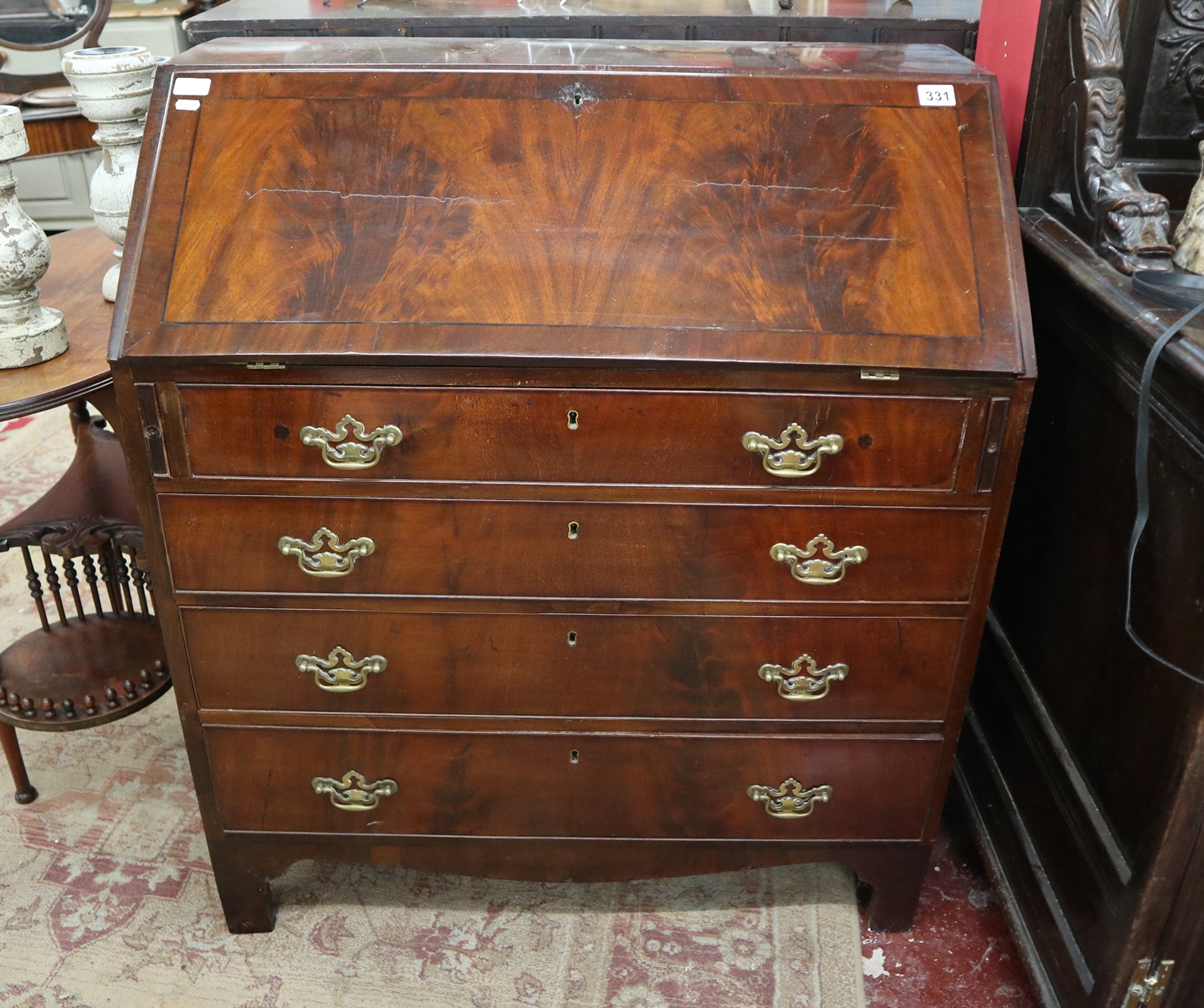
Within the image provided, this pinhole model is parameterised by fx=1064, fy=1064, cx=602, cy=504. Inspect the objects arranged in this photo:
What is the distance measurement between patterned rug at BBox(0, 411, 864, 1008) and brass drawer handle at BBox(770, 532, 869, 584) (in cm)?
71

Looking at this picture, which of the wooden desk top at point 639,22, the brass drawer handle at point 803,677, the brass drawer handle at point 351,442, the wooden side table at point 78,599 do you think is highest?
the wooden desk top at point 639,22

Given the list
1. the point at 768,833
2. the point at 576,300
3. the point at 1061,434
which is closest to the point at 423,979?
the point at 768,833

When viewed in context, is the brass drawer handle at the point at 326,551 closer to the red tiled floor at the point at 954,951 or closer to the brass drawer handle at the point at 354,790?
the brass drawer handle at the point at 354,790

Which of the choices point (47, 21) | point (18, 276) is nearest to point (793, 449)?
point (18, 276)

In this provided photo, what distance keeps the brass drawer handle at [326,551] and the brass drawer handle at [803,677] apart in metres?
0.61

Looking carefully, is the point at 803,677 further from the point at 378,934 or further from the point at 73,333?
the point at 73,333

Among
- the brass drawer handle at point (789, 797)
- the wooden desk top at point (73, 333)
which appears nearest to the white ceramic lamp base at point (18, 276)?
the wooden desk top at point (73, 333)

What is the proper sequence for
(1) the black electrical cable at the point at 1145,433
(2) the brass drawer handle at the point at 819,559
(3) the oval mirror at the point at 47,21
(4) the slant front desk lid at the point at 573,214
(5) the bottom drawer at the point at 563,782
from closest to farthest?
(1) the black electrical cable at the point at 1145,433
(4) the slant front desk lid at the point at 573,214
(2) the brass drawer handle at the point at 819,559
(5) the bottom drawer at the point at 563,782
(3) the oval mirror at the point at 47,21

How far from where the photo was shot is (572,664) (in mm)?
1574

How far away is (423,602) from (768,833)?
0.68 metres

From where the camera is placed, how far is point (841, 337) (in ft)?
4.43

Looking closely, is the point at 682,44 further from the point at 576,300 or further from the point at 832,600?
the point at 832,600

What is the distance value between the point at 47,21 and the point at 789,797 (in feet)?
14.0

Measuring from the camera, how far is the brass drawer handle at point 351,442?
139 cm
